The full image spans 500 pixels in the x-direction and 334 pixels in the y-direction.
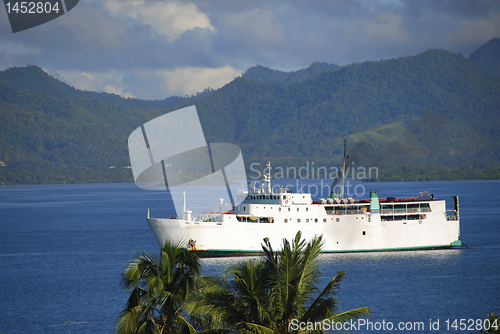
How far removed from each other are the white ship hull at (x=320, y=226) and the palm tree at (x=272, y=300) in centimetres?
2493

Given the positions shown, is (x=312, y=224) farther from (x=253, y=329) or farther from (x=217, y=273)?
(x=253, y=329)

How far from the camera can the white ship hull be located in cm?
3644

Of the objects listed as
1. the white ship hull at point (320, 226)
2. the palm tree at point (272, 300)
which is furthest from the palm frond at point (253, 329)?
the white ship hull at point (320, 226)

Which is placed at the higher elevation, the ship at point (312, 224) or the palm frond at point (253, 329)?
the ship at point (312, 224)

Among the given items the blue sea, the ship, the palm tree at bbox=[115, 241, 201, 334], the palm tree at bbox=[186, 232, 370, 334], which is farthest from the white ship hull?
the palm tree at bbox=[186, 232, 370, 334]

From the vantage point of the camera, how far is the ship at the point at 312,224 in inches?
1436

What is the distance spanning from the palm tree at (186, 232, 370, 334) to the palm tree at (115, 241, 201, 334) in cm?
107

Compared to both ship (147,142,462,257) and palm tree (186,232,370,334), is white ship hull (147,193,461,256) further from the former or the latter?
palm tree (186,232,370,334)

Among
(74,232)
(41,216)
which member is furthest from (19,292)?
(41,216)

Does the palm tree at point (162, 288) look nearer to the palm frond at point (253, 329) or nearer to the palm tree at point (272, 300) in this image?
the palm tree at point (272, 300)

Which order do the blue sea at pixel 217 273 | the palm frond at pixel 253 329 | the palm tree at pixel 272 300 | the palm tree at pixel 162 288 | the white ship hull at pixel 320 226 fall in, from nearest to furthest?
1. the palm frond at pixel 253 329
2. the palm tree at pixel 272 300
3. the palm tree at pixel 162 288
4. the blue sea at pixel 217 273
5. the white ship hull at pixel 320 226

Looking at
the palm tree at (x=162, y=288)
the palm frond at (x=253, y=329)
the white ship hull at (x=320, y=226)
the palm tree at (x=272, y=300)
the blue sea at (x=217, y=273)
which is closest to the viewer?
the palm frond at (x=253, y=329)

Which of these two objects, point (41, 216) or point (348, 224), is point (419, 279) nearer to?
point (348, 224)

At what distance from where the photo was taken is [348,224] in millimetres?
38688
